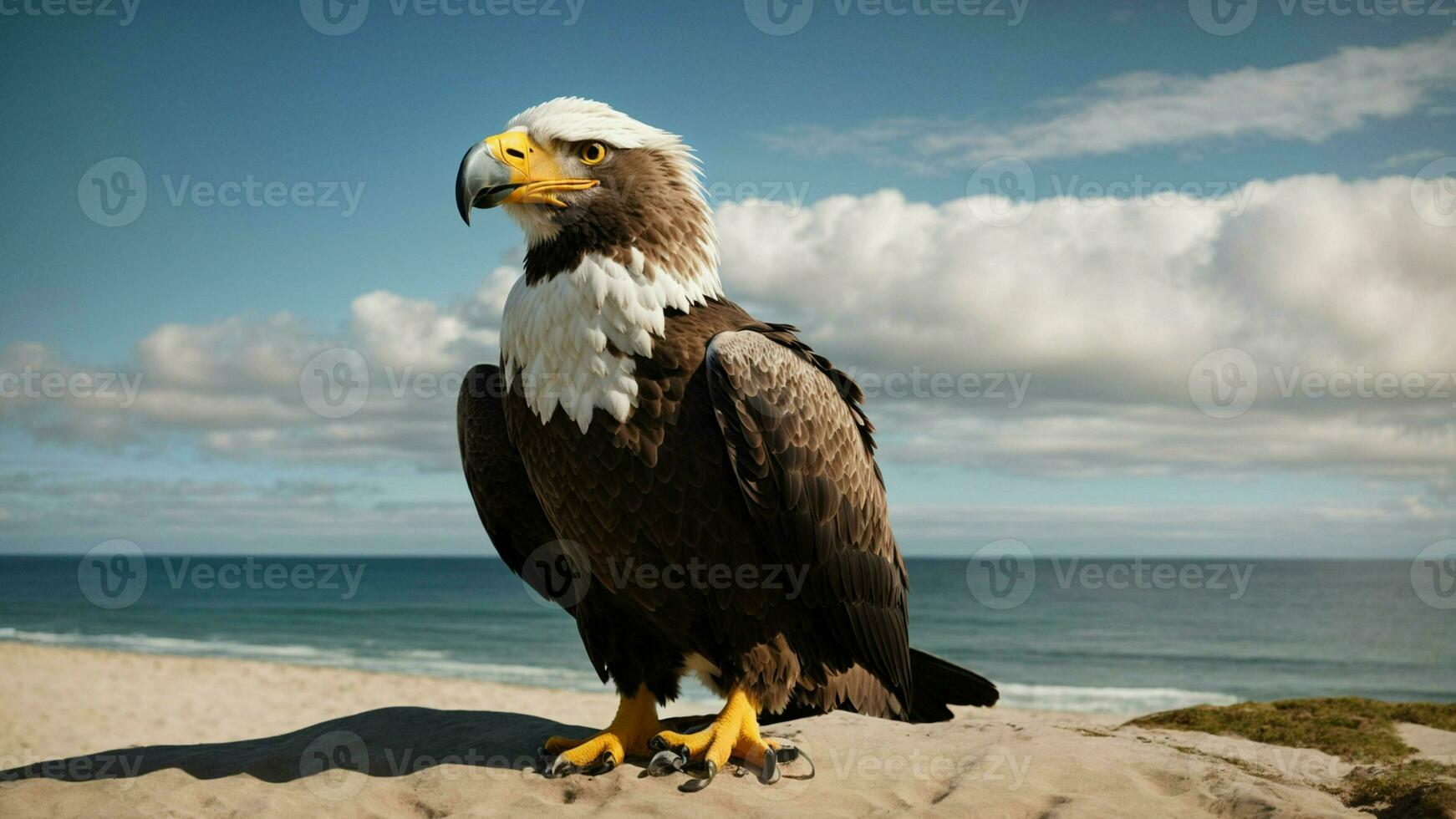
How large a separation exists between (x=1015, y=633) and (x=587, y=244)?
36777 mm

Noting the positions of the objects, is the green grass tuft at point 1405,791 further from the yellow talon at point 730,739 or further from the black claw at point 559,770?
the black claw at point 559,770

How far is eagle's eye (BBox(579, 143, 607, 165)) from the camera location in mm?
4020

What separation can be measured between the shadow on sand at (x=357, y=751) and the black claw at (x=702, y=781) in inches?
28.7

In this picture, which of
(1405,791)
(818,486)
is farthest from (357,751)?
(1405,791)

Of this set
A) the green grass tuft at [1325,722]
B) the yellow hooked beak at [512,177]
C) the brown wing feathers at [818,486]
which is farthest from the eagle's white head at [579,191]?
the green grass tuft at [1325,722]

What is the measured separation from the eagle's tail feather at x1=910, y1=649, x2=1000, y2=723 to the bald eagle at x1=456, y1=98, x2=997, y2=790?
1.60 ft

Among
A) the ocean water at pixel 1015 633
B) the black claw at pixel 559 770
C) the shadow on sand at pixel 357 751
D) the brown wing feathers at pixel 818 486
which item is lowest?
the ocean water at pixel 1015 633

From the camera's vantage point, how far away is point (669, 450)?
3.84m

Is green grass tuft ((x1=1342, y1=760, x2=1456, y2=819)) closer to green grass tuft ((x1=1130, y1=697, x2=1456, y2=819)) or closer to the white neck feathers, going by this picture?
green grass tuft ((x1=1130, y1=697, x2=1456, y2=819))

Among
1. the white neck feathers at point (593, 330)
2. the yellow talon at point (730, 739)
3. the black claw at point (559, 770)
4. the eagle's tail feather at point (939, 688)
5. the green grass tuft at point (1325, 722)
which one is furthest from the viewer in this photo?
the green grass tuft at point (1325, 722)

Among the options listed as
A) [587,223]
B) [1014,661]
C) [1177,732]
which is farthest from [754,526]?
[1014,661]

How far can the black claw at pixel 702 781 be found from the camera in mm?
3930

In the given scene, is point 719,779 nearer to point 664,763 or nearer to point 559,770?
point 664,763

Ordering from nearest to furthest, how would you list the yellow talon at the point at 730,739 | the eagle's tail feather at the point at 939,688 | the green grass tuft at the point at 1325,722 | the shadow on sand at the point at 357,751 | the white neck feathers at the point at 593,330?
the white neck feathers at the point at 593,330
the yellow talon at the point at 730,739
the shadow on sand at the point at 357,751
the eagle's tail feather at the point at 939,688
the green grass tuft at the point at 1325,722
